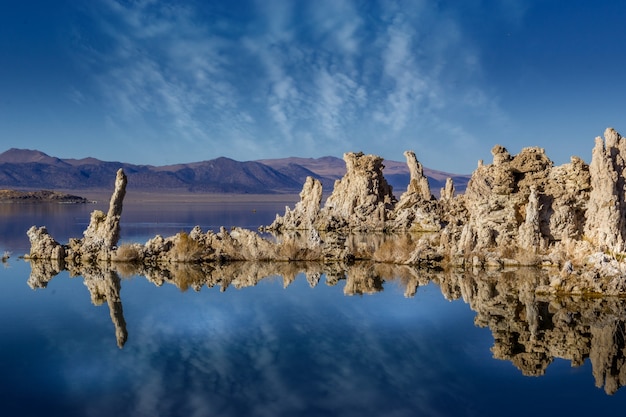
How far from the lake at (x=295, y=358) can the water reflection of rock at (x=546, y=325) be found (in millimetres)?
36

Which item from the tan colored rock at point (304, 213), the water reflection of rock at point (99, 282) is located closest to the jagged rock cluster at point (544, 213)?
the water reflection of rock at point (99, 282)

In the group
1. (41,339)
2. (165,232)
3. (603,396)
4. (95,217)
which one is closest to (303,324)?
(41,339)

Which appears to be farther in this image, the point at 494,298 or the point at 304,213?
the point at 304,213

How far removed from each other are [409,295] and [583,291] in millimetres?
3936

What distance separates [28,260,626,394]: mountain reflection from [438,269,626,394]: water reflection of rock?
1 centimetres

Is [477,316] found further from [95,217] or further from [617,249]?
[95,217]

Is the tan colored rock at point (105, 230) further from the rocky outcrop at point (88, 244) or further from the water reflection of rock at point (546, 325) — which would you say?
the water reflection of rock at point (546, 325)

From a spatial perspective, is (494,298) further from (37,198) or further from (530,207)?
(37,198)

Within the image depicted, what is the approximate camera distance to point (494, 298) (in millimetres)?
15766

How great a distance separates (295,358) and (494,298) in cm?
684

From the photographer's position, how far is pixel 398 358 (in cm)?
1063

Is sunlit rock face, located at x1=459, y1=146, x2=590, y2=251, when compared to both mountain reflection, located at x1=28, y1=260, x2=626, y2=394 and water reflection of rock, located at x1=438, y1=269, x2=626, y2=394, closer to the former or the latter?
mountain reflection, located at x1=28, y1=260, x2=626, y2=394

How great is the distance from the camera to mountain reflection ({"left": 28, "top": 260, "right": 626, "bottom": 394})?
1084 cm

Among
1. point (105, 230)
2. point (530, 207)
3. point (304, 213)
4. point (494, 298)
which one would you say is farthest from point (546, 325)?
point (304, 213)
